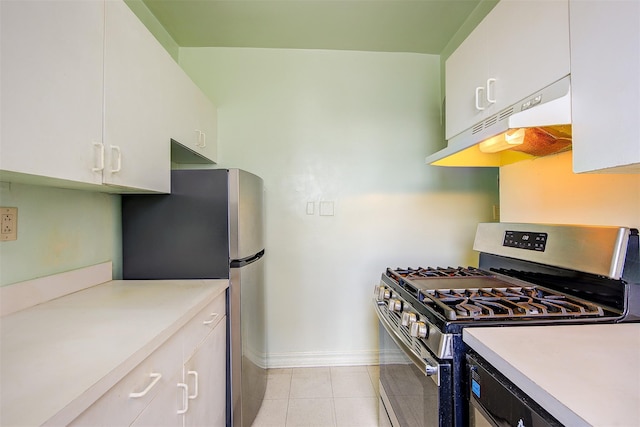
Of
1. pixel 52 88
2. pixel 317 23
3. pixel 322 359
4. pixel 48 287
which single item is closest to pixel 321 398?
pixel 322 359

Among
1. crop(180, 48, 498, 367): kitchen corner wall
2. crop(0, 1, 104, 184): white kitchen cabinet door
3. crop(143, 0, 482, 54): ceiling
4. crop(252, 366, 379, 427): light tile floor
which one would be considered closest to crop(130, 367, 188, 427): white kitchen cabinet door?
crop(0, 1, 104, 184): white kitchen cabinet door

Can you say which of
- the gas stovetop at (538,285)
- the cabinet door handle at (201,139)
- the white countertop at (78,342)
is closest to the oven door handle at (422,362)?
the gas stovetop at (538,285)

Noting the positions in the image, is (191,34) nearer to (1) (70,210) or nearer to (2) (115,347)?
(1) (70,210)

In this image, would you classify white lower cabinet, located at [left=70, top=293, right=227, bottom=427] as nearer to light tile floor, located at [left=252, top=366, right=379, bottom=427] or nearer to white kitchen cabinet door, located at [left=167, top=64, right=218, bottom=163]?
light tile floor, located at [left=252, top=366, right=379, bottom=427]

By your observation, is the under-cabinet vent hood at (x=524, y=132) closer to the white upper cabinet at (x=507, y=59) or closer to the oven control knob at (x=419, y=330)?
the white upper cabinet at (x=507, y=59)

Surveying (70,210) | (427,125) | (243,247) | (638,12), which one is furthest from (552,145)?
(70,210)

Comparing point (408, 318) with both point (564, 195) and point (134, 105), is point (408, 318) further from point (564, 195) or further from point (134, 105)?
point (134, 105)

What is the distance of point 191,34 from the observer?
2201 mm

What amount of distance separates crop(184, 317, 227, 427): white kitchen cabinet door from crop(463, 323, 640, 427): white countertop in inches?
39.0

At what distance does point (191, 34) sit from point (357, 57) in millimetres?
1258

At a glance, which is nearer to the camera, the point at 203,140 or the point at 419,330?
the point at 419,330

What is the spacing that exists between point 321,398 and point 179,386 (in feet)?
4.06

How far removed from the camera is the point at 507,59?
4.03 ft

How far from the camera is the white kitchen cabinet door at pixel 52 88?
0.77 meters
